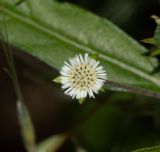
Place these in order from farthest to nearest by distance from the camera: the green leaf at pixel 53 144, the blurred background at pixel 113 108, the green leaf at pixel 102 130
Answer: the green leaf at pixel 102 130 → the blurred background at pixel 113 108 → the green leaf at pixel 53 144

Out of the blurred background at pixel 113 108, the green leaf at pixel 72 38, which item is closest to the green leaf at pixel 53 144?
the blurred background at pixel 113 108

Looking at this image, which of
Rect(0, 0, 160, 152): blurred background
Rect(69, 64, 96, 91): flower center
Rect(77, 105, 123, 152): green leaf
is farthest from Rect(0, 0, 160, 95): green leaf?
Rect(77, 105, 123, 152): green leaf

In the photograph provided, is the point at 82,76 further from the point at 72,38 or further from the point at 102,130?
the point at 102,130

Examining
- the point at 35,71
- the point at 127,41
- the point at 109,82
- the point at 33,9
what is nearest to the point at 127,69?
the point at 127,41

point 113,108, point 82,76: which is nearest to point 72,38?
point 82,76

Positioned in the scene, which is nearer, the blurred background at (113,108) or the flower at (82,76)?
the flower at (82,76)

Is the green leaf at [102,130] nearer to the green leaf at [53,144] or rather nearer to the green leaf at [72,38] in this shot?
the green leaf at [53,144]

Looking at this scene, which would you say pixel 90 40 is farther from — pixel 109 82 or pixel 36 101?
pixel 36 101
